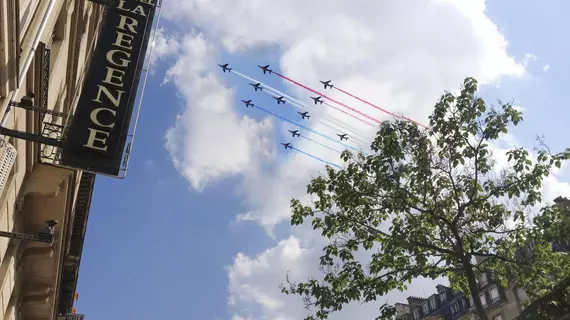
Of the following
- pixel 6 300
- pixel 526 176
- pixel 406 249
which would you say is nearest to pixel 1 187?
pixel 6 300

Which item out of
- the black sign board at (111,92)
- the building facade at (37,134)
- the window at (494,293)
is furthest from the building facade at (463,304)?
the black sign board at (111,92)

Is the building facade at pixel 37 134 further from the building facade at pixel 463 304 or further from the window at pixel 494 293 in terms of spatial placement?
the window at pixel 494 293

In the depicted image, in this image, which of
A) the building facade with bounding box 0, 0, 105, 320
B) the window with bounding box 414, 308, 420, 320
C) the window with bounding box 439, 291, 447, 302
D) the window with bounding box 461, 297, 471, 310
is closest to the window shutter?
the building facade with bounding box 0, 0, 105, 320

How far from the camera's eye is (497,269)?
1659cm

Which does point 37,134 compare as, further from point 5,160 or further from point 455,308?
point 455,308

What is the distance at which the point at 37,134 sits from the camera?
10008 mm

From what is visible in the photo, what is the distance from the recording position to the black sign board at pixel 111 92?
347 inches

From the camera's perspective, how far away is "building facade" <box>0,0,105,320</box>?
8.24 metres

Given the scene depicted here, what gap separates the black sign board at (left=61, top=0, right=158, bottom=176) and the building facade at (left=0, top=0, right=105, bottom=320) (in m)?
0.58

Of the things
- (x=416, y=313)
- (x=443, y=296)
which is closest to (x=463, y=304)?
(x=443, y=296)

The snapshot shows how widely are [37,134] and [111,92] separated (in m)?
1.96

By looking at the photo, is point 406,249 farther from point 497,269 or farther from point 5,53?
Result: point 5,53

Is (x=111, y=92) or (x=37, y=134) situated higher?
(x=111, y=92)

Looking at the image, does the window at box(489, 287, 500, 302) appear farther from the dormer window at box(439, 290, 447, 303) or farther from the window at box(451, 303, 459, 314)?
the dormer window at box(439, 290, 447, 303)
